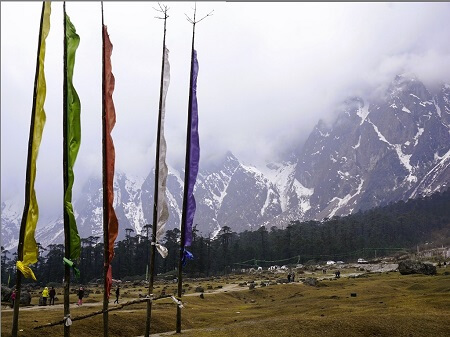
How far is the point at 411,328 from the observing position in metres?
20.6

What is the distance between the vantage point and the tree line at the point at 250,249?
113 metres

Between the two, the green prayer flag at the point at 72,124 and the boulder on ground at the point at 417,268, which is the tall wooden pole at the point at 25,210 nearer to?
the green prayer flag at the point at 72,124

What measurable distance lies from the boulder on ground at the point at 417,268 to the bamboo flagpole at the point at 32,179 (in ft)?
198

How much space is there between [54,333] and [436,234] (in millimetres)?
185338

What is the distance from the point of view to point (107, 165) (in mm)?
14102

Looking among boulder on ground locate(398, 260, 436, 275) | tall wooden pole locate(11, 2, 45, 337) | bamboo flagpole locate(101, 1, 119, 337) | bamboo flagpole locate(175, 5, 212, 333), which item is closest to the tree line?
boulder on ground locate(398, 260, 436, 275)

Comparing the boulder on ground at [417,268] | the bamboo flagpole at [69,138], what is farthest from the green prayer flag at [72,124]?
the boulder on ground at [417,268]

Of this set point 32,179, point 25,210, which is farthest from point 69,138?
point 25,210

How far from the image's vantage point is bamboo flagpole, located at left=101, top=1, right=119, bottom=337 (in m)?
14.1

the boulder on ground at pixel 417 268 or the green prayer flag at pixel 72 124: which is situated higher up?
the green prayer flag at pixel 72 124

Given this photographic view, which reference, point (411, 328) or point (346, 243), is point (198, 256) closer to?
point (346, 243)

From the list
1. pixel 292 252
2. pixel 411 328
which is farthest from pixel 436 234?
pixel 411 328

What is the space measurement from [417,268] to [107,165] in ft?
198

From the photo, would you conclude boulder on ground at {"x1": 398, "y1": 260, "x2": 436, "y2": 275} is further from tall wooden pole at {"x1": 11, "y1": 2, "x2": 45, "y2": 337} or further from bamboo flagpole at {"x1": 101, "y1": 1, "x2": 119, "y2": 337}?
tall wooden pole at {"x1": 11, "y1": 2, "x2": 45, "y2": 337}
